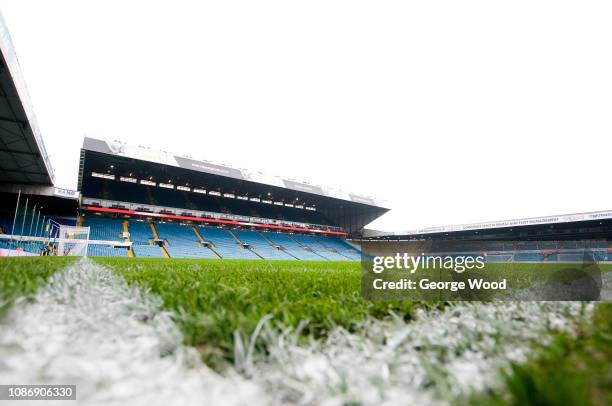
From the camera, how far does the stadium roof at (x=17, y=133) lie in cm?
847

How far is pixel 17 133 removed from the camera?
12.6 metres

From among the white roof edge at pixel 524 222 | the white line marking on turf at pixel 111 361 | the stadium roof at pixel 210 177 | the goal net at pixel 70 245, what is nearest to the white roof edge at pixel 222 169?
the stadium roof at pixel 210 177

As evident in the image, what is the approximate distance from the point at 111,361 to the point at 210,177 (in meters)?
28.9

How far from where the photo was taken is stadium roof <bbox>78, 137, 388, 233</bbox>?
2269cm

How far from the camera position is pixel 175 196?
31766 mm

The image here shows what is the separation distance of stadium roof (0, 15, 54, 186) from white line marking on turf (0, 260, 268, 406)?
10.0 m

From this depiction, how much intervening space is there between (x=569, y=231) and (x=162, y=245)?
1318 inches

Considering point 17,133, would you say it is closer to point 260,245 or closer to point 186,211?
point 186,211

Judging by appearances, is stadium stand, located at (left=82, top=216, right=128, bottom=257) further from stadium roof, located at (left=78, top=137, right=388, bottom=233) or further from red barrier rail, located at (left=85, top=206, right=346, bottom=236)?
stadium roof, located at (left=78, top=137, right=388, bottom=233)

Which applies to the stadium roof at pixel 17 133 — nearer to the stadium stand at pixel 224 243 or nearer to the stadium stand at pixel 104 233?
the stadium stand at pixel 104 233

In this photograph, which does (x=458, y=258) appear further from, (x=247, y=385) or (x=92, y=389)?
(x=92, y=389)

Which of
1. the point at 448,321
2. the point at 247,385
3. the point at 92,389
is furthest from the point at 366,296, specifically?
the point at 92,389

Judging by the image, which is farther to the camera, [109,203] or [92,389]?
[109,203]

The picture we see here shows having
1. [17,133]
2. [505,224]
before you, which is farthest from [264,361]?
[505,224]
